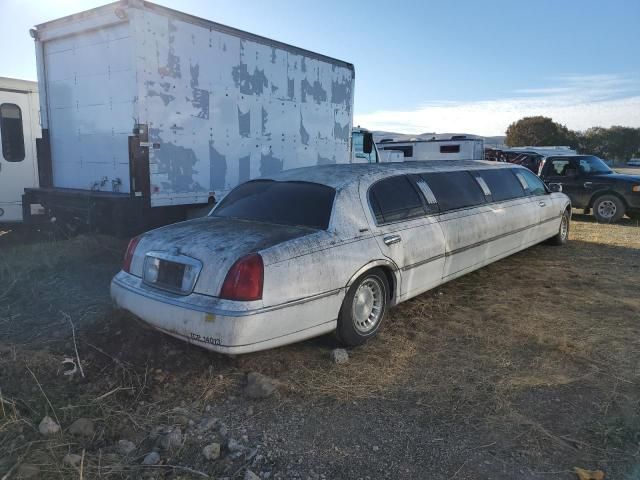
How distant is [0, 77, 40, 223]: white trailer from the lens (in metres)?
9.03

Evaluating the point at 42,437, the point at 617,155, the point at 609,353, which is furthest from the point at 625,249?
the point at 617,155

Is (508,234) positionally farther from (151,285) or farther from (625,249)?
(151,285)

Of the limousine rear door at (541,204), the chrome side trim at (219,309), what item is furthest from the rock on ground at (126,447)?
the limousine rear door at (541,204)

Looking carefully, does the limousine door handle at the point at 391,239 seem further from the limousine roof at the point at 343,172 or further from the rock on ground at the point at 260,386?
the rock on ground at the point at 260,386

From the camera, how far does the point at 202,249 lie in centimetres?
376

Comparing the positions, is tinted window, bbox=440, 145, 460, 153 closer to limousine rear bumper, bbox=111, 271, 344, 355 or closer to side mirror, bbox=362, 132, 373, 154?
side mirror, bbox=362, 132, 373, 154

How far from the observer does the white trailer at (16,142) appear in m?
9.03

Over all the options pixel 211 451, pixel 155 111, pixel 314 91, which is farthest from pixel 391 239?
pixel 314 91

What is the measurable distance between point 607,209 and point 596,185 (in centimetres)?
62

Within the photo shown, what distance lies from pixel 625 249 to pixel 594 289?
3146 mm

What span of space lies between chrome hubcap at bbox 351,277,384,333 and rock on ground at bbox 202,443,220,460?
5.34 feet

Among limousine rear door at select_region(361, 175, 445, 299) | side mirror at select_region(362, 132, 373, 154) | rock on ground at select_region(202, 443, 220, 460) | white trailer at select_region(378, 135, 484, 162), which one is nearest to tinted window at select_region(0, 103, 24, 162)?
side mirror at select_region(362, 132, 373, 154)

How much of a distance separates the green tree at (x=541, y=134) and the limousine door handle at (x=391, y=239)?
195ft

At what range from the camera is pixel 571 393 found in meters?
3.53
